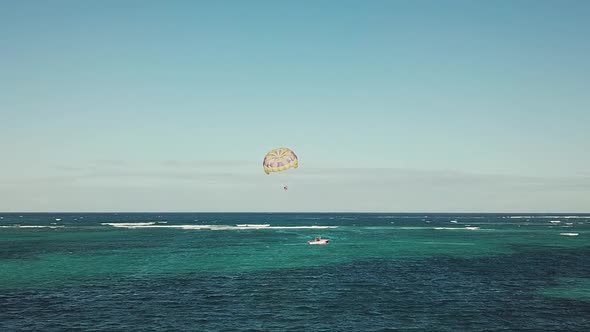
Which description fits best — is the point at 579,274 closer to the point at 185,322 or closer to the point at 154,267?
the point at 185,322

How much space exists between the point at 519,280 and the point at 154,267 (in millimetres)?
47081

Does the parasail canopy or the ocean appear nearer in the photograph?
the ocean

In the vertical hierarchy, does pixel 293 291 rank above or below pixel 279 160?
below

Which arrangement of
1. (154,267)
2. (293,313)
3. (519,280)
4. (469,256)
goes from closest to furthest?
1. (293,313)
2. (519,280)
3. (154,267)
4. (469,256)

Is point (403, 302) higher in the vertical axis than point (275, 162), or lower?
lower

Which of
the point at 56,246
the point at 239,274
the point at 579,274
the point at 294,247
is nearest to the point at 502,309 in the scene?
the point at 579,274

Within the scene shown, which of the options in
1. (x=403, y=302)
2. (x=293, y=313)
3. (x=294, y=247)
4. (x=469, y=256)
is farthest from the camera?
(x=294, y=247)

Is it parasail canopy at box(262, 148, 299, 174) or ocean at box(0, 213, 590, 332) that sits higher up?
parasail canopy at box(262, 148, 299, 174)

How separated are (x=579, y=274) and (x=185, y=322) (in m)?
50.1

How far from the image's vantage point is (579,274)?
204 ft

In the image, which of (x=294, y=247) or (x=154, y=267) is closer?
(x=154, y=267)

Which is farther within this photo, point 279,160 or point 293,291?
point 279,160

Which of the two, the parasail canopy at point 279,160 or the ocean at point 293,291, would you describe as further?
the parasail canopy at point 279,160

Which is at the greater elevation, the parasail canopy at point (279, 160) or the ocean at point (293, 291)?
the parasail canopy at point (279, 160)
